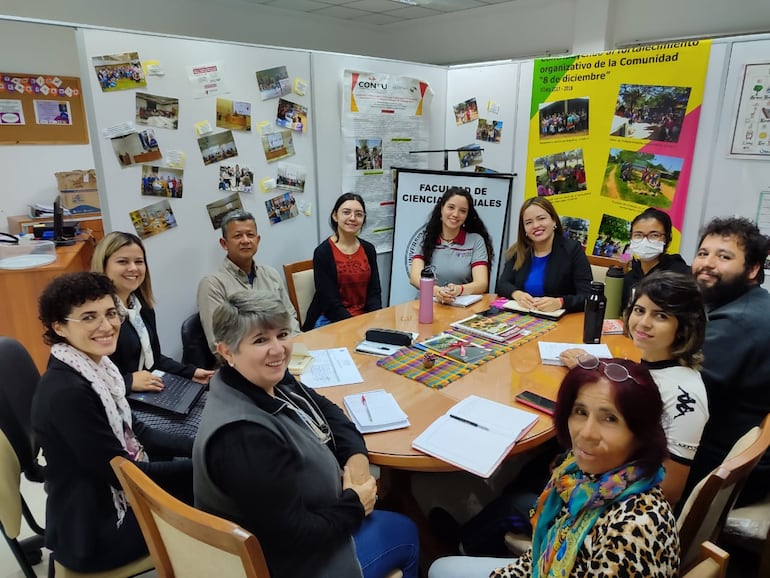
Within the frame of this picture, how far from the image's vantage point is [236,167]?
295 centimetres

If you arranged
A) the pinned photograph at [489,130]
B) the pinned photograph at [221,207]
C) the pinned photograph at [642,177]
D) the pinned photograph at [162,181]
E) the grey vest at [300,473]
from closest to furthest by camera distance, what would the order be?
the grey vest at [300,473] < the pinned photograph at [162,181] < the pinned photograph at [221,207] < the pinned photograph at [642,177] < the pinned photograph at [489,130]

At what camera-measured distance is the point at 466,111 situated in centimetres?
399

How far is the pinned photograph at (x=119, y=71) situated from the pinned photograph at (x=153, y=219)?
57 cm

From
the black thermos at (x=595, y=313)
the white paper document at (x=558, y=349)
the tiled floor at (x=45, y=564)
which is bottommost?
the tiled floor at (x=45, y=564)

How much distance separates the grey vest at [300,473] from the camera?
44.4 inches

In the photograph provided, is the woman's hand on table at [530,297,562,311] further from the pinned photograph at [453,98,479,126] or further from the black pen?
the pinned photograph at [453,98,479,126]

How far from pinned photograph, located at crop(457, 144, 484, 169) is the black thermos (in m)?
2.06

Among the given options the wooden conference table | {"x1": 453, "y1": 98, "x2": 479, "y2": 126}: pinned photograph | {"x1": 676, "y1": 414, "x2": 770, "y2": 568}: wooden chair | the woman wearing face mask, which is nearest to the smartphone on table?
the wooden conference table

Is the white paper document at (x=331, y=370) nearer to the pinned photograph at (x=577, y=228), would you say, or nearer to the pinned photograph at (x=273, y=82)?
the pinned photograph at (x=273, y=82)

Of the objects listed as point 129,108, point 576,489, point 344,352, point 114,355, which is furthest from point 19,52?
point 576,489

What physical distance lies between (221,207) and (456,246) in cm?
140


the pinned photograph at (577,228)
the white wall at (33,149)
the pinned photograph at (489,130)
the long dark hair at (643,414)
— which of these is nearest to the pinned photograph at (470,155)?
the pinned photograph at (489,130)

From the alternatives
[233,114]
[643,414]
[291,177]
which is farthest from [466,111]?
[643,414]

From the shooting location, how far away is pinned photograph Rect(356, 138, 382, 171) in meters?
3.57
